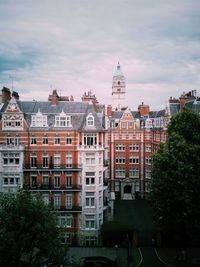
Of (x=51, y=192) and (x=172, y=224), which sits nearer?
(x=172, y=224)

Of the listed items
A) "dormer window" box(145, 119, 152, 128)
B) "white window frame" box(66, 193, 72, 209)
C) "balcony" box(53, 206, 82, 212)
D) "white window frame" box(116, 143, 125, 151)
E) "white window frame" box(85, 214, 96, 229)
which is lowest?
"white window frame" box(85, 214, 96, 229)

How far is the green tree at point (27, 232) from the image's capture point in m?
22.8

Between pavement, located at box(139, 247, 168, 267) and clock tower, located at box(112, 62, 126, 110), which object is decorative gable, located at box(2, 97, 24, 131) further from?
clock tower, located at box(112, 62, 126, 110)

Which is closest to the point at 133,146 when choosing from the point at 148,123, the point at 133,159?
the point at 133,159

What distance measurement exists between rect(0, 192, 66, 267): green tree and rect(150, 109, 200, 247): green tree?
1445cm

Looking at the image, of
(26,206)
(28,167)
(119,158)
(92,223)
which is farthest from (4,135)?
(119,158)

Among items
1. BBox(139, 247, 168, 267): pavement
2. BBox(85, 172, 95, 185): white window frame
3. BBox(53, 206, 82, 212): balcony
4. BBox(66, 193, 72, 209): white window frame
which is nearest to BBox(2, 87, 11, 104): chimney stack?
BBox(85, 172, 95, 185): white window frame

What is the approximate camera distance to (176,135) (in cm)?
3600

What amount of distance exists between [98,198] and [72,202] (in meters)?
3.66

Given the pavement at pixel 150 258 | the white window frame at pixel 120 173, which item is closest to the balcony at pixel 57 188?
the pavement at pixel 150 258

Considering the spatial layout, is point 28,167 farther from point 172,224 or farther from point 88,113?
point 172,224

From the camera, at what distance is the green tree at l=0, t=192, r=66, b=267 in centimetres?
2275

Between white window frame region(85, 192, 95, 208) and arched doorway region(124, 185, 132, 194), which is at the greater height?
white window frame region(85, 192, 95, 208)

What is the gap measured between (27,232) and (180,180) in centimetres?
1829
